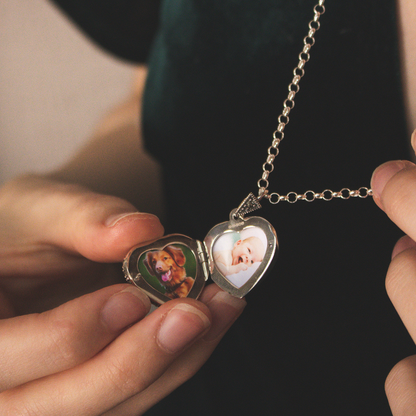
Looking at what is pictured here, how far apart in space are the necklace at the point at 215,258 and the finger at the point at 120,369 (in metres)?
0.12

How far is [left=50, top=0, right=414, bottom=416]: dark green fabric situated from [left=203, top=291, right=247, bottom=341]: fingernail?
0.08 metres

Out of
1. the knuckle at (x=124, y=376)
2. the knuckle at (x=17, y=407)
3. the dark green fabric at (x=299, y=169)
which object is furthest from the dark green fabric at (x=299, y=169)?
the knuckle at (x=17, y=407)

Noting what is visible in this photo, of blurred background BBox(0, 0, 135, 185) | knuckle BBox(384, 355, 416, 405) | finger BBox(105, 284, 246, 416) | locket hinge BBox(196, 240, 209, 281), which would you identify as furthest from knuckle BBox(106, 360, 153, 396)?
blurred background BBox(0, 0, 135, 185)

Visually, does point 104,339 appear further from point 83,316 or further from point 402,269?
point 402,269

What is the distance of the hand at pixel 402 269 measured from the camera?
59cm

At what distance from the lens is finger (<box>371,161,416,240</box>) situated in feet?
1.90

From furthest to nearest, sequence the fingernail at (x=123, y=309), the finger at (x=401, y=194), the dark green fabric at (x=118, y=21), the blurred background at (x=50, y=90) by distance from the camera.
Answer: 1. the blurred background at (x=50, y=90)
2. the dark green fabric at (x=118, y=21)
3. the fingernail at (x=123, y=309)
4. the finger at (x=401, y=194)

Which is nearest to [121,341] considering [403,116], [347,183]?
[347,183]

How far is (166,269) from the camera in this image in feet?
2.69

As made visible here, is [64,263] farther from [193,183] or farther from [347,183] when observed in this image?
[347,183]

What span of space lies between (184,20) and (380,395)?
4.04 feet

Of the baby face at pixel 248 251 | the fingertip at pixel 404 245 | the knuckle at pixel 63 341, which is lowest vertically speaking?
the knuckle at pixel 63 341

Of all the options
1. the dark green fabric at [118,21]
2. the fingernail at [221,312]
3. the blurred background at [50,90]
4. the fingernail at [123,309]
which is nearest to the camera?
the fingernail at [123,309]

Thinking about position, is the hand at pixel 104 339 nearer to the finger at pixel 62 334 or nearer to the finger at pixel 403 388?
the finger at pixel 62 334
